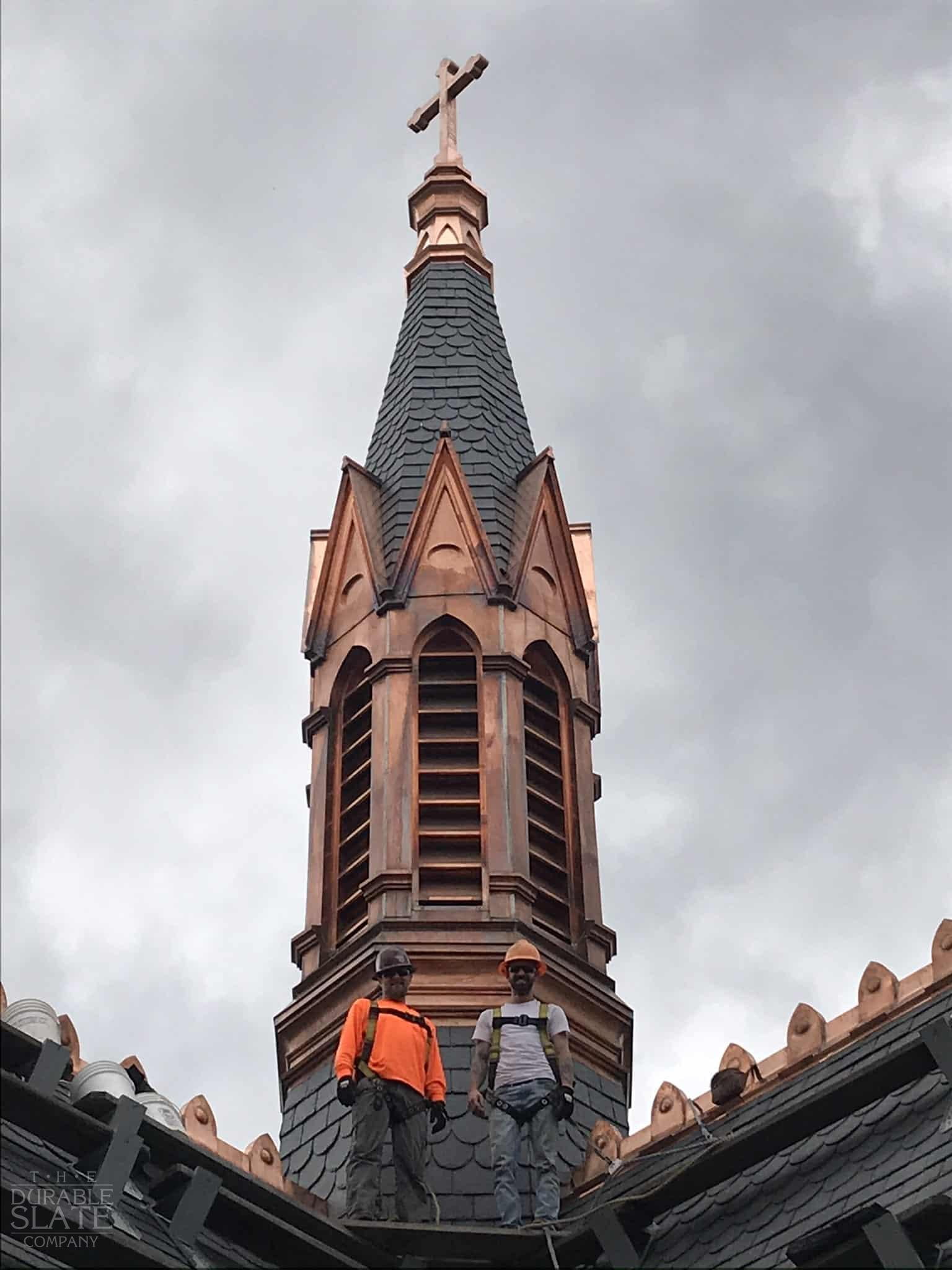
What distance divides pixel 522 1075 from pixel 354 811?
7.01 metres

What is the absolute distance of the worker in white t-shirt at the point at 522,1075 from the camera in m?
21.8

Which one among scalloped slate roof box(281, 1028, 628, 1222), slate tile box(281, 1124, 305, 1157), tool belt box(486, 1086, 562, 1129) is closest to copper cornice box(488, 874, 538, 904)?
scalloped slate roof box(281, 1028, 628, 1222)

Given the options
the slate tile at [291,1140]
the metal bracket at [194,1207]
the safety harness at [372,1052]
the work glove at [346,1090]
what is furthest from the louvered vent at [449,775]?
the metal bracket at [194,1207]

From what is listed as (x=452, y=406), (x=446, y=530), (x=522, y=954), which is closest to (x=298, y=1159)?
(x=522, y=954)

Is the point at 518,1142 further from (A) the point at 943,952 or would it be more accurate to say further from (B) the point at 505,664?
(B) the point at 505,664

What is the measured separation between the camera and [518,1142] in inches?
865

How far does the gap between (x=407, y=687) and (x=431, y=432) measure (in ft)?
15.3

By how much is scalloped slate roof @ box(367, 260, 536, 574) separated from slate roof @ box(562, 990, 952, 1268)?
11121 mm

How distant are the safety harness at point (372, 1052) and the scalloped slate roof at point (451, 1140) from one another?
51.6 inches

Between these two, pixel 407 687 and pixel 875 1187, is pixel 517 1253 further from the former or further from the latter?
pixel 407 687

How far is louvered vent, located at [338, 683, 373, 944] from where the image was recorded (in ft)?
90.8

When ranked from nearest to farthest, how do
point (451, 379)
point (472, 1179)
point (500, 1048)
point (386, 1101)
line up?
point (386, 1101), point (500, 1048), point (472, 1179), point (451, 379)

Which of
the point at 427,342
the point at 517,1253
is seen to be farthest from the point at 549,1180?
the point at 427,342

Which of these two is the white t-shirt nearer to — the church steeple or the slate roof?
the slate roof
